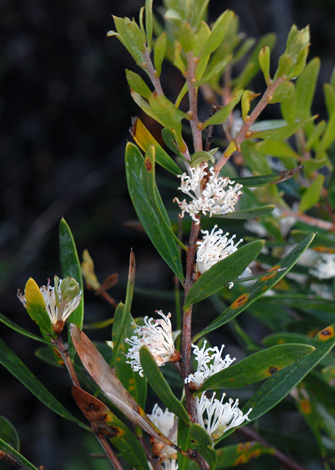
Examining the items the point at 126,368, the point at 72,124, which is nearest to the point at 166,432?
the point at 126,368

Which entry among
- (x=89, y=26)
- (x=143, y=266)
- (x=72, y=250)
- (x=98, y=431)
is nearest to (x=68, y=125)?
(x=89, y=26)

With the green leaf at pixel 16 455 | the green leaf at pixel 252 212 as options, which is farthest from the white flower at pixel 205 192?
the green leaf at pixel 16 455

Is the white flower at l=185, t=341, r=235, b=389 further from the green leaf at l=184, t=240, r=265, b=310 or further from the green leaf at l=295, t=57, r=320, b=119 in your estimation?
the green leaf at l=295, t=57, r=320, b=119

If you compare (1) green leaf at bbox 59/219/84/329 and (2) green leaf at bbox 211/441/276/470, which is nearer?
(1) green leaf at bbox 59/219/84/329

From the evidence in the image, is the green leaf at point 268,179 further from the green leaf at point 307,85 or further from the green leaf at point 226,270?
the green leaf at point 307,85

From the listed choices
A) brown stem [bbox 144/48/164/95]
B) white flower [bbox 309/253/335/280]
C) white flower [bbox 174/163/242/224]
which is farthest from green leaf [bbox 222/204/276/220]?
white flower [bbox 309/253/335/280]
